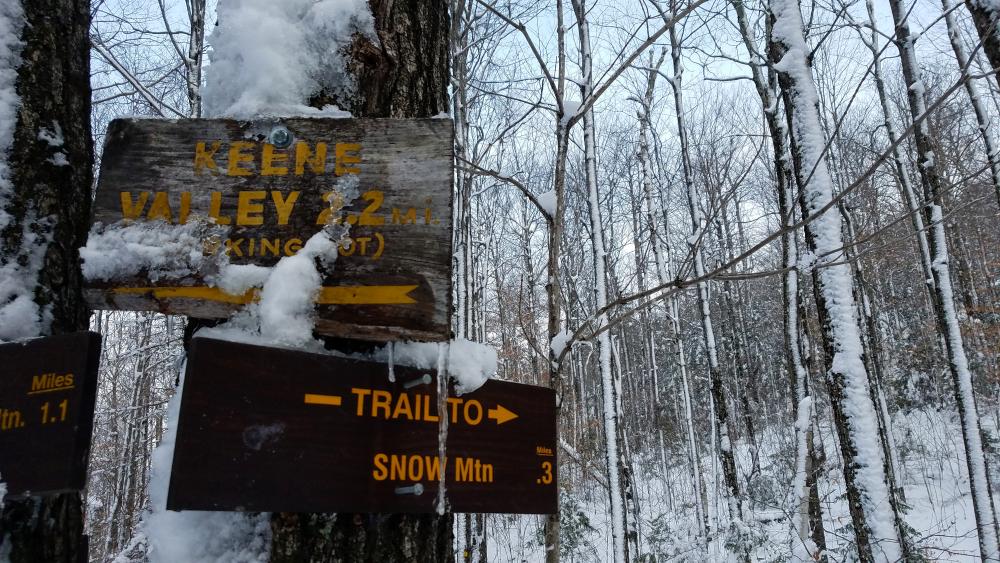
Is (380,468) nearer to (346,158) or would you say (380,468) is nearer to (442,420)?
(442,420)

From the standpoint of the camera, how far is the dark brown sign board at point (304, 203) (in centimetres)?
108

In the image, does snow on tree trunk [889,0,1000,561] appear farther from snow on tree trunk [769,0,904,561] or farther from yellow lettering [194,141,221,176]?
yellow lettering [194,141,221,176]

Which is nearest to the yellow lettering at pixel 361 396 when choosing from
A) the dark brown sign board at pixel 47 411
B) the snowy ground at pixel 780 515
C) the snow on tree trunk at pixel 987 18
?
the dark brown sign board at pixel 47 411

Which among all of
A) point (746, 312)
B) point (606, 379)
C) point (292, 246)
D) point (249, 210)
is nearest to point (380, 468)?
point (292, 246)

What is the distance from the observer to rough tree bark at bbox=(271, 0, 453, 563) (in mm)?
1055

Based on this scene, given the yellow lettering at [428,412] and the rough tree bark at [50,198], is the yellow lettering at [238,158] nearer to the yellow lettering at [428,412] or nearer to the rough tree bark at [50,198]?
the yellow lettering at [428,412]

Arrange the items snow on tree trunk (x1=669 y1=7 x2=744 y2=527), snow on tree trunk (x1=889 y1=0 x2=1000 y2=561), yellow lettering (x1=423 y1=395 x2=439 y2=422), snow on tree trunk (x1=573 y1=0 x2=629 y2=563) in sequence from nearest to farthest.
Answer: yellow lettering (x1=423 y1=395 x2=439 y2=422), snow on tree trunk (x1=573 y1=0 x2=629 y2=563), snow on tree trunk (x1=889 y1=0 x2=1000 y2=561), snow on tree trunk (x1=669 y1=7 x2=744 y2=527)

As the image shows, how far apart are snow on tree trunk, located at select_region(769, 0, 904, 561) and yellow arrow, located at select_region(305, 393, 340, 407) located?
4.08 m

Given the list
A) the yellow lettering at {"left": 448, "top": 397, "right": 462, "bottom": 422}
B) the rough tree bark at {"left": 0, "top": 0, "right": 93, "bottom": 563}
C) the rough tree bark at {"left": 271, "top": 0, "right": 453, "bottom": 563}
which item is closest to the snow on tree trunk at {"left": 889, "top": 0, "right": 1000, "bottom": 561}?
the rough tree bark at {"left": 271, "top": 0, "right": 453, "bottom": 563}

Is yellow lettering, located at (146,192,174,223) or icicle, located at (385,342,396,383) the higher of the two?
yellow lettering, located at (146,192,174,223)

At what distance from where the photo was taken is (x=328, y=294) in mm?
1073

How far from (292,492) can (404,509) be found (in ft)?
0.71

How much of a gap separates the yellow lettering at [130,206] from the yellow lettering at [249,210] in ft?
0.60

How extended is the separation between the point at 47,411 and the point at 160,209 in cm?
54
